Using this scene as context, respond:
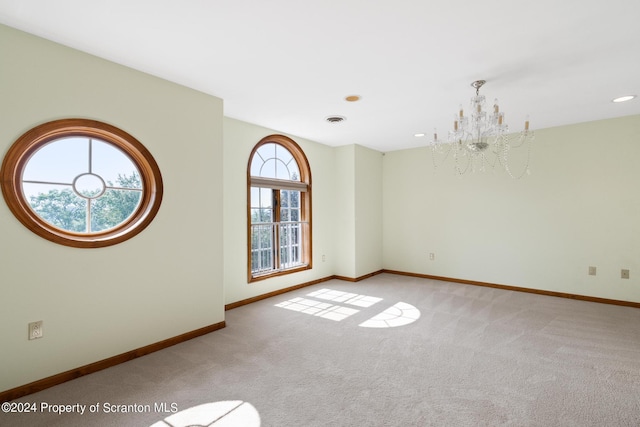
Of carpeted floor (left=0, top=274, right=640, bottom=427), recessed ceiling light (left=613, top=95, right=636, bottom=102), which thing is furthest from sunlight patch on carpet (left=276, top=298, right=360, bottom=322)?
recessed ceiling light (left=613, top=95, right=636, bottom=102)

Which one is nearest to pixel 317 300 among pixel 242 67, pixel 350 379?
pixel 350 379

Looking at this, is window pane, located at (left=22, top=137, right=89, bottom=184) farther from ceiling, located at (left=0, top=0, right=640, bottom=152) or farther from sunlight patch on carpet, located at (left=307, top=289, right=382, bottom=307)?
sunlight patch on carpet, located at (left=307, top=289, right=382, bottom=307)

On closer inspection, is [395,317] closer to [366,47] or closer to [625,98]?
[366,47]

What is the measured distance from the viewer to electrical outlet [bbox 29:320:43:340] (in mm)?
2078

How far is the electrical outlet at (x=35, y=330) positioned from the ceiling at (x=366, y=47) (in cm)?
196

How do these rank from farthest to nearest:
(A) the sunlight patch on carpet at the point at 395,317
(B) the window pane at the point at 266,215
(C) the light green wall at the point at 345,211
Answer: (C) the light green wall at the point at 345,211 < (B) the window pane at the point at 266,215 < (A) the sunlight patch on carpet at the point at 395,317

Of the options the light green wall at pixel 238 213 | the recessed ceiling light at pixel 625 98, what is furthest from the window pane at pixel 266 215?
the recessed ceiling light at pixel 625 98

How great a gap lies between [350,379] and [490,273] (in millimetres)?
3621

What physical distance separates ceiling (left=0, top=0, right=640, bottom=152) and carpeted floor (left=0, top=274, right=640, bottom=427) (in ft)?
7.80

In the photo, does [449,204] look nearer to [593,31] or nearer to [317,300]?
[317,300]

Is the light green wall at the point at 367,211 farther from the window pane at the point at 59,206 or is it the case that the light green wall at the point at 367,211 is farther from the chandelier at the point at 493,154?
the window pane at the point at 59,206

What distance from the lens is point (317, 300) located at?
421 cm

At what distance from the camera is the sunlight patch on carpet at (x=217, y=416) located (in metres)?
1.79

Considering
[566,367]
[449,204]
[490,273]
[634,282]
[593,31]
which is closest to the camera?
[593,31]
